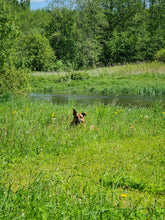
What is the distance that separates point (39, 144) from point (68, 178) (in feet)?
5.28

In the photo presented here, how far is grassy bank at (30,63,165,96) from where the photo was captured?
1983 cm

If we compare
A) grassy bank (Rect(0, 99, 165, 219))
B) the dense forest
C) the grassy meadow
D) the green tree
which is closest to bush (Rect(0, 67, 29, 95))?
the green tree

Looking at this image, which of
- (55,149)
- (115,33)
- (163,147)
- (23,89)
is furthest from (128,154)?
(115,33)

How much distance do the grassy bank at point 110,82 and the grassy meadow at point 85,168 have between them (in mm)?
11558

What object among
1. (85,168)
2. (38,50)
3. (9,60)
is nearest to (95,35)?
(38,50)

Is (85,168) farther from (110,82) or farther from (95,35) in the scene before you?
(95,35)

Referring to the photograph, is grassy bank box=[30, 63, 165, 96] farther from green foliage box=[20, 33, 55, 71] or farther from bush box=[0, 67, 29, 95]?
green foliage box=[20, 33, 55, 71]

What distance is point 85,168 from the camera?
446 cm

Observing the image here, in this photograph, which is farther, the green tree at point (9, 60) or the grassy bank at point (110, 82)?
the grassy bank at point (110, 82)

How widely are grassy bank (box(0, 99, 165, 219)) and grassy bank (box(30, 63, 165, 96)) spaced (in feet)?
38.4

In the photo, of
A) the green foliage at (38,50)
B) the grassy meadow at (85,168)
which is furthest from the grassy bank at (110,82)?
the green foliage at (38,50)

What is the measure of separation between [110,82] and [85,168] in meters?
19.5

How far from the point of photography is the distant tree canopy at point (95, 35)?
43906 mm

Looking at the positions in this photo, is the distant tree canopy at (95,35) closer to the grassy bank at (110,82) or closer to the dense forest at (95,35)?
the dense forest at (95,35)
